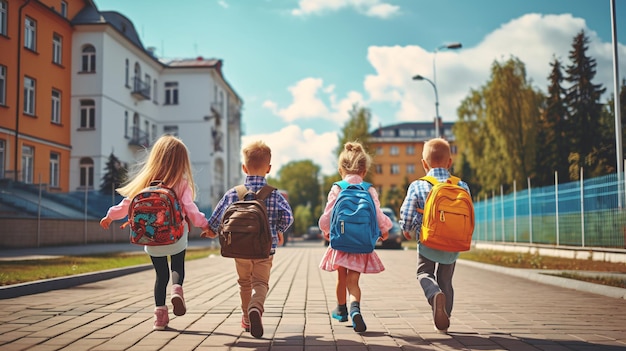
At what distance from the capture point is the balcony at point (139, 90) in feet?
140

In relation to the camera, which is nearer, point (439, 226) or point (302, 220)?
point (439, 226)

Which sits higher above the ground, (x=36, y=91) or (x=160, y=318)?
(x=36, y=91)

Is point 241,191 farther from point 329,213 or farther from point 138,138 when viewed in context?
point 138,138

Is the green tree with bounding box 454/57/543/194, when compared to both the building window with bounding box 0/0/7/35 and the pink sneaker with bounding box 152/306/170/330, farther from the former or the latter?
the pink sneaker with bounding box 152/306/170/330

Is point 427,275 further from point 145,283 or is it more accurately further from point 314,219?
point 314,219

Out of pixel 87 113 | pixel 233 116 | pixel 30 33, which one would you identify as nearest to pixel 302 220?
pixel 233 116

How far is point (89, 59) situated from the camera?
3750 cm

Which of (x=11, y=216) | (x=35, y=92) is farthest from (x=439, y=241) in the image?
(x=35, y=92)

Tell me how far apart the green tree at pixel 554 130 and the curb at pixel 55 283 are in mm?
42857

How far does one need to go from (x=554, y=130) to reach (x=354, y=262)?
49.6 meters

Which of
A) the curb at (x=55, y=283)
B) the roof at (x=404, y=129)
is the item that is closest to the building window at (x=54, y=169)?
the curb at (x=55, y=283)

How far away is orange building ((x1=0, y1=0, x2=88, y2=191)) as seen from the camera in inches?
1046

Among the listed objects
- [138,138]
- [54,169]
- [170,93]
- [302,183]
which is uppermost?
[170,93]

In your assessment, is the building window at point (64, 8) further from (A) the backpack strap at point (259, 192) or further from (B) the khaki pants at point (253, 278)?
(B) the khaki pants at point (253, 278)
